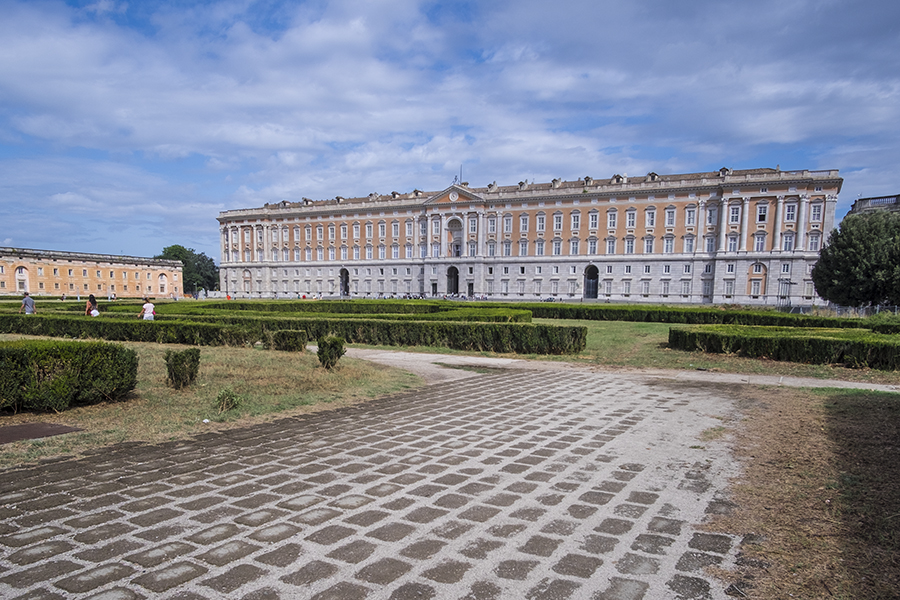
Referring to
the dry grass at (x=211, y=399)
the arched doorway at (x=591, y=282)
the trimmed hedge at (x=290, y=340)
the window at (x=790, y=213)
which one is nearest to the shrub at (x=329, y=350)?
the dry grass at (x=211, y=399)

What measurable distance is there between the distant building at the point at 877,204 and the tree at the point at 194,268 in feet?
316

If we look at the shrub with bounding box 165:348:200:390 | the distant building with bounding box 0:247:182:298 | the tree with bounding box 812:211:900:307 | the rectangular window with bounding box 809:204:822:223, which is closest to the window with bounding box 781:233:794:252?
the rectangular window with bounding box 809:204:822:223

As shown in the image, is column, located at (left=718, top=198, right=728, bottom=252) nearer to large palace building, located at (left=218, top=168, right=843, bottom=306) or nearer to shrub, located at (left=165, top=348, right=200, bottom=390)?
large palace building, located at (left=218, top=168, right=843, bottom=306)

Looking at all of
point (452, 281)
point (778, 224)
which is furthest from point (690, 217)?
point (452, 281)

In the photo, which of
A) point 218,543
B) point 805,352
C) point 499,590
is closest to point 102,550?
point 218,543

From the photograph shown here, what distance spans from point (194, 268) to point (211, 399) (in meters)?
101

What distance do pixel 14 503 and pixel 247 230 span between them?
7685 cm

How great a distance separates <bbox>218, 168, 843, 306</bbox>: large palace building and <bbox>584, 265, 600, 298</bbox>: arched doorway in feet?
0.45

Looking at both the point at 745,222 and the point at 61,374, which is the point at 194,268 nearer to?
the point at 745,222

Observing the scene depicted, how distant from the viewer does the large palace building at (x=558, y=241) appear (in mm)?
48938

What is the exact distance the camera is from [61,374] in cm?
647

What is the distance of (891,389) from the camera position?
9422 millimetres

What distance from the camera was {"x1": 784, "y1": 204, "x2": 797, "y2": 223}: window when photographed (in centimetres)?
4834

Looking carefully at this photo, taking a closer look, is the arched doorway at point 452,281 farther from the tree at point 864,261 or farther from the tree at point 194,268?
the tree at point 194,268
